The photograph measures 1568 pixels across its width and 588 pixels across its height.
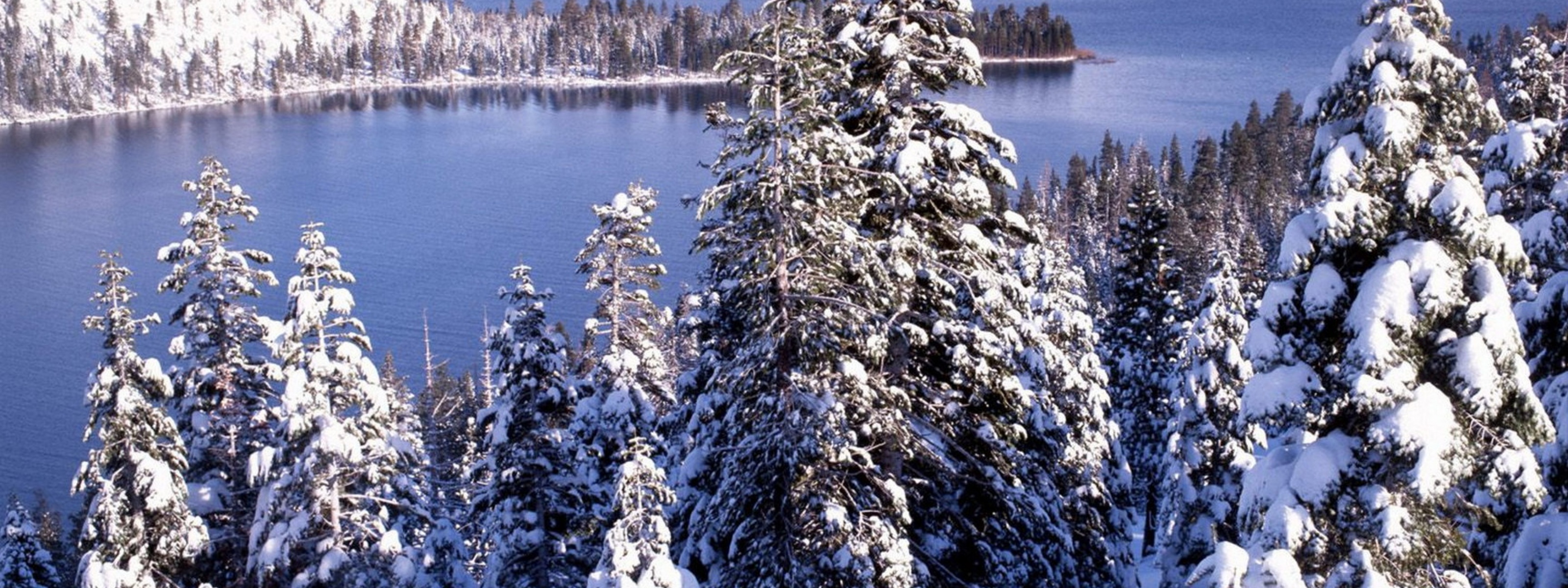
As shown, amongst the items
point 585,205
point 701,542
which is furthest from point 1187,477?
point 585,205

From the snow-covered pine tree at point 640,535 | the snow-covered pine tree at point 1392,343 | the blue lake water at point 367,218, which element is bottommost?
the blue lake water at point 367,218

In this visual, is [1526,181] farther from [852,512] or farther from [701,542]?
[701,542]

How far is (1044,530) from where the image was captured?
1489 cm

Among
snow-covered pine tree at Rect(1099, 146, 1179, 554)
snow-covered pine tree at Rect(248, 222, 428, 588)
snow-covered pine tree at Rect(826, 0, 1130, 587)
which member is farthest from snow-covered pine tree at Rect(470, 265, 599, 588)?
snow-covered pine tree at Rect(1099, 146, 1179, 554)

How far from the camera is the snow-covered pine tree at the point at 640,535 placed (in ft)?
39.3

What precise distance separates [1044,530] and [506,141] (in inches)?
7174

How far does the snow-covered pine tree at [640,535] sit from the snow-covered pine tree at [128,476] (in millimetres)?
11039

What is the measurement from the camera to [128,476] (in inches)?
787

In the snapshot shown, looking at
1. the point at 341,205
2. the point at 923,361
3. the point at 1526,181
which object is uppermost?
the point at 1526,181

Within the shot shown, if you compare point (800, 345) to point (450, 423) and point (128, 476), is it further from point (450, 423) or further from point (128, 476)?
point (450, 423)

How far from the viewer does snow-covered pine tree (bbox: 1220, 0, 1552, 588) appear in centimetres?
1048

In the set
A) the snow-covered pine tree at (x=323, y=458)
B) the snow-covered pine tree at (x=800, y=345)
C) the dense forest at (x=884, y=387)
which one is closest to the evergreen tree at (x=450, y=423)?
the dense forest at (x=884, y=387)

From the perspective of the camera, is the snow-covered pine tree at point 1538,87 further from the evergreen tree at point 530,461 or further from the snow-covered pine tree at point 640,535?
the evergreen tree at point 530,461

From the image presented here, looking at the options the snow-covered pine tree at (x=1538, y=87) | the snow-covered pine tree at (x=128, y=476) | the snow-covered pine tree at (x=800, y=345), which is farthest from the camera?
the snow-covered pine tree at (x=128, y=476)
